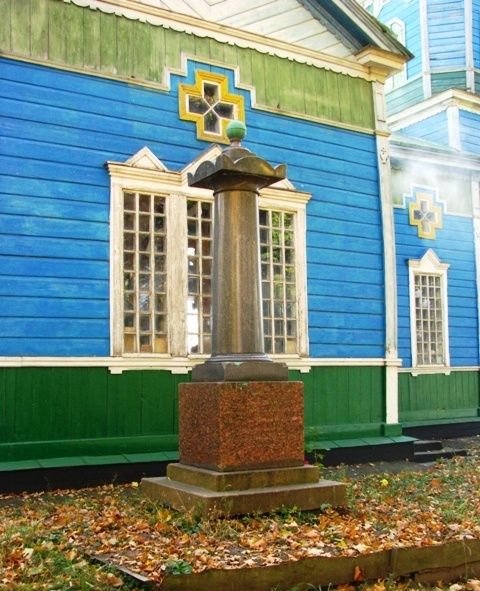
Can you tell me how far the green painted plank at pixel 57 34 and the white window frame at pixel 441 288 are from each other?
7.07m

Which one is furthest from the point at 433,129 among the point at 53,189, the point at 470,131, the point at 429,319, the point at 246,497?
the point at 246,497

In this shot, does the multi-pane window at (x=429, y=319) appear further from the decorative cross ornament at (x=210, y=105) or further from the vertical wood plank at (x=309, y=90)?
the decorative cross ornament at (x=210, y=105)

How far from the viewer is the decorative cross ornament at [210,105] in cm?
934

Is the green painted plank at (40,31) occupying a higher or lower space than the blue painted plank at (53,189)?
higher

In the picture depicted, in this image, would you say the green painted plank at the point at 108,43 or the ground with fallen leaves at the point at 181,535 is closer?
the ground with fallen leaves at the point at 181,535

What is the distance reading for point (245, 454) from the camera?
5773 millimetres

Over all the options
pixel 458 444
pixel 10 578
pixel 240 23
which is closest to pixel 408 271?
pixel 458 444

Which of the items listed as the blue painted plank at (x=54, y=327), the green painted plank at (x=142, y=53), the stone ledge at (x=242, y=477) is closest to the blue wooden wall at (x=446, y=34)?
the green painted plank at (x=142, y=53)

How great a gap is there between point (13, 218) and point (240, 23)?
4.41 metres

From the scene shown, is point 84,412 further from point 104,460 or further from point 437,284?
point 437,284

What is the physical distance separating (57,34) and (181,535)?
6126 millimetres

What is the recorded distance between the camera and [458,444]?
1190cm

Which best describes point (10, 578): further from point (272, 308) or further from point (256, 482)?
point (272, 308)

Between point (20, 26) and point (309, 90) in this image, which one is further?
point (309, 90)
